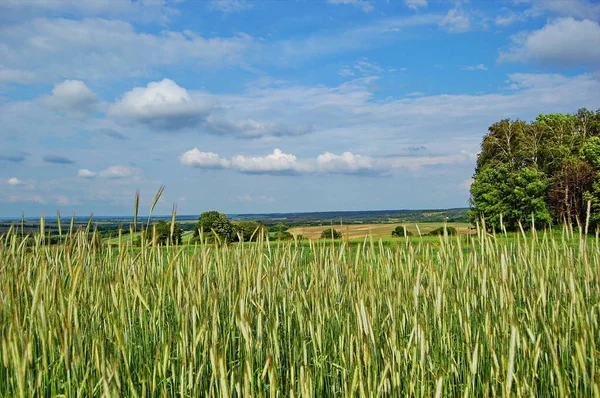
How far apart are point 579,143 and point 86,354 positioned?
4200cm

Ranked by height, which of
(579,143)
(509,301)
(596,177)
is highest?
(579,143)

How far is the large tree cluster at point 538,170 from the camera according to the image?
3222 centimetres

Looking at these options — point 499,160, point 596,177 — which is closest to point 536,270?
point 596,177

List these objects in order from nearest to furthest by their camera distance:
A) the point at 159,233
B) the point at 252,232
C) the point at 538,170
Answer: the point at 159,233, the point at 252,232, the point at 538,170

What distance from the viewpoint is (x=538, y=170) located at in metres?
36.7

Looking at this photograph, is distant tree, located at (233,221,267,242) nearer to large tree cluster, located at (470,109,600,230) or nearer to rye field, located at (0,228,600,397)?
rye field, located at (0,228,600,397)

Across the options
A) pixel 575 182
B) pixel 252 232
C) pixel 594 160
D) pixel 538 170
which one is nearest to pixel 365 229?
pixel 252 232

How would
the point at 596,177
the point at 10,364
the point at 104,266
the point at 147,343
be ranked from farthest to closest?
1. the point at 596,177
2. the point at 104,266
3. the point at 147,343
4. the point at 10,364

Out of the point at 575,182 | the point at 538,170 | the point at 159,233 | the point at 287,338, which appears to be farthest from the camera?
the point at 538,170

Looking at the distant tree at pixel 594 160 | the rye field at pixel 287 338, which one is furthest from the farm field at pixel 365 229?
the distant tree at pixel 594 160

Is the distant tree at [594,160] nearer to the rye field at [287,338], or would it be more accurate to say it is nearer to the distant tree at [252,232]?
the distant tree at [252,232]

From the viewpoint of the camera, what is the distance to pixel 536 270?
370cm

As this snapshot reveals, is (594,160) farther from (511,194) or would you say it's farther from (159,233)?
(159,233)

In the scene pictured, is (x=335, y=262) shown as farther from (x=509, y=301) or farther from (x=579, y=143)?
(x=579, y=143)
